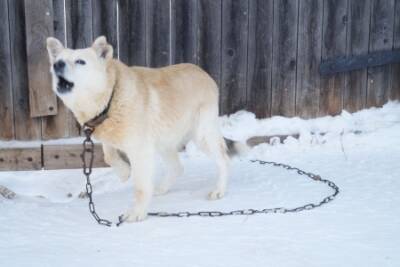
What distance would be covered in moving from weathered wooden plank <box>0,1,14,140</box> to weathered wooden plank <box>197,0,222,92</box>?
221 cm

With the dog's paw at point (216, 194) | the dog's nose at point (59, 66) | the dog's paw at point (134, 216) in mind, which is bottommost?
the dog's paw at point (216, 194)

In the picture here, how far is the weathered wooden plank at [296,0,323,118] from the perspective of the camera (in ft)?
22.2

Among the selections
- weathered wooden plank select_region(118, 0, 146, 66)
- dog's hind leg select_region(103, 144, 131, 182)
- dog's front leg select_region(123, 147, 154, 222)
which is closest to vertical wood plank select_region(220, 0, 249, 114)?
weathered wooden plank select_region(118, 0, 146, 66)

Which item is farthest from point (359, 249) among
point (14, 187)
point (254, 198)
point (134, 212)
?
point (14, 187)

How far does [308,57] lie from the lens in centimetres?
684

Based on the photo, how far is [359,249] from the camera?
3.70 metres

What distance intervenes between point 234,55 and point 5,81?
8.95 ft

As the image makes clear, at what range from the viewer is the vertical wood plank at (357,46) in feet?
22.7

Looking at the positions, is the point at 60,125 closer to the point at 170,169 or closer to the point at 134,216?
the point at 170,169

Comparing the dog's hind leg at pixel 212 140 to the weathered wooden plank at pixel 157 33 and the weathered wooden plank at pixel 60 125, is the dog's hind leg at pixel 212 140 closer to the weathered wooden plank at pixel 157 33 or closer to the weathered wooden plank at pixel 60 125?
the weathered wooden plank at pixel 157 33

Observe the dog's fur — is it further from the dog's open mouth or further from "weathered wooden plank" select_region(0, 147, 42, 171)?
"weathered wooden plank" select_region(0, 147, 42, 171)

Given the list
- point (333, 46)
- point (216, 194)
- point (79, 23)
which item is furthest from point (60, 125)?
point (333, 46)

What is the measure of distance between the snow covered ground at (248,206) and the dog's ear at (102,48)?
4.44 ft

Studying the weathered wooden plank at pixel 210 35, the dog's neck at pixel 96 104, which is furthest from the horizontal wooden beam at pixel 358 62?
the dog's neck at pixel 96 104
